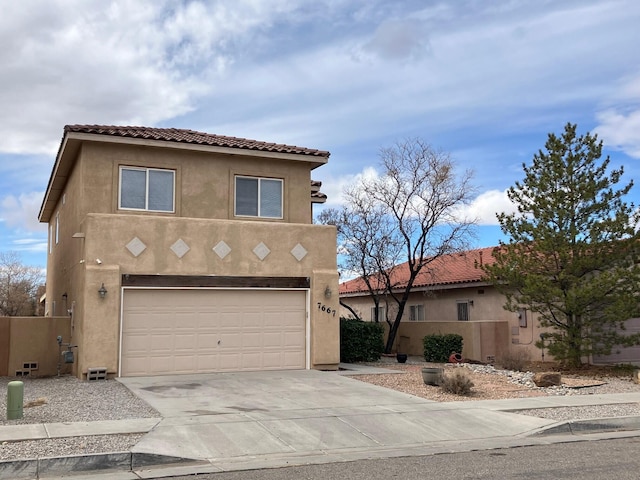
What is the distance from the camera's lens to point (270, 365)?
57.7ft

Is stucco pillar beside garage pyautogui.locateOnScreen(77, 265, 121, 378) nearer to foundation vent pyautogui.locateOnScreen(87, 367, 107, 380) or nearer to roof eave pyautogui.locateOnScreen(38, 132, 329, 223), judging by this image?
foundation vent pyautogui.locateOnScreen(87, 367, 107, 380)

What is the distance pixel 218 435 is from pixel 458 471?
3610mm

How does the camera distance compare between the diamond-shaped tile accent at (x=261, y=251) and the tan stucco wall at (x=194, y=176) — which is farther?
the diamond-shaped tile accent at (x=261, y=251)

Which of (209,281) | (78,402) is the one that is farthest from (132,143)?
(78,402)

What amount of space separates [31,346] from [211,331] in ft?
16.1

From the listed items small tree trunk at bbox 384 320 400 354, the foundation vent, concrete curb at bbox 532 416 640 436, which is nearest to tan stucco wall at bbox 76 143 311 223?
the foundation vent

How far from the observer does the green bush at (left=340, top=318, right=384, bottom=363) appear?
21328 mm

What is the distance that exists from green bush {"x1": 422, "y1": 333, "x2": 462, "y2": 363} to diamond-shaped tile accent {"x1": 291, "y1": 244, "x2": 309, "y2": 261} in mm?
6788

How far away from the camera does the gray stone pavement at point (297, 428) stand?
854cm

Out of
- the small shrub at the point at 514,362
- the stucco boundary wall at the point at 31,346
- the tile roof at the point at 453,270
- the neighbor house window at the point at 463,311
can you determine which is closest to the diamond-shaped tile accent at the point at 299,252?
the stucco boundary wall at the point at 31,346

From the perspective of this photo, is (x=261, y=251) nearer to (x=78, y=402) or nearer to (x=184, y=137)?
(x=184, y=137)

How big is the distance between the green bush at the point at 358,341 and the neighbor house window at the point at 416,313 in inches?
278

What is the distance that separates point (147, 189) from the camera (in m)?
17.7

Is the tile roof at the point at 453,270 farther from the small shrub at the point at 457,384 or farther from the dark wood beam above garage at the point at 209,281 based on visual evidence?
the small shrub at the point at 457,384
